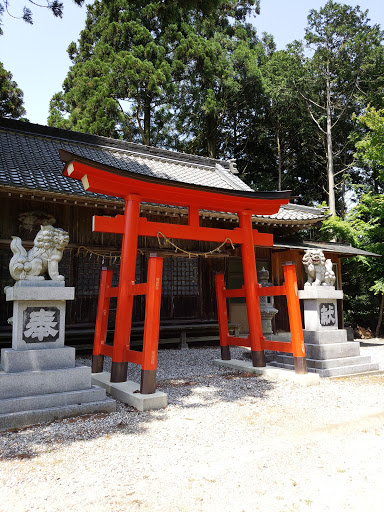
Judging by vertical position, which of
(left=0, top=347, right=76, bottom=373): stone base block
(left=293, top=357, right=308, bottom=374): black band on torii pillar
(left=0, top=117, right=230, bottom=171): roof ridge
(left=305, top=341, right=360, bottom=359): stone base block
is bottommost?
(left=293, top=357, right=308, bottom=374): black band on torii pillar

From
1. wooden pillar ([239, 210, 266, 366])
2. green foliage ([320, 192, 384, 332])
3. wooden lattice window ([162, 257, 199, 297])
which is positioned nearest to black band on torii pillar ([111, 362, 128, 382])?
wooden pillar ([239, 210, 266, 366])

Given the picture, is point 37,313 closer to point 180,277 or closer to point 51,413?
point 51,413

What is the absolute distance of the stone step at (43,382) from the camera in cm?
401

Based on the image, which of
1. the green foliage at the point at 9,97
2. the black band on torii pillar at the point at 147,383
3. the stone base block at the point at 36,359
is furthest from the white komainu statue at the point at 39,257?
the green foliage at the point at 9,97

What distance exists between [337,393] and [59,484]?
3930 millimetres

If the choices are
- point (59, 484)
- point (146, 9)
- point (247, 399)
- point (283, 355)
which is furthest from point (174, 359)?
point (146, 9)

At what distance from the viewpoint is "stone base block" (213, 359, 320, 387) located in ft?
18.5

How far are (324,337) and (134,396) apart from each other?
368 centimetres

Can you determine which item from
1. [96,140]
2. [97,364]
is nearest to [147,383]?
[97,364]

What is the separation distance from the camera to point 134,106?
63.7 ft

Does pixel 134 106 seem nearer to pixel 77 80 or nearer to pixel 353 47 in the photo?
pixel 77 80

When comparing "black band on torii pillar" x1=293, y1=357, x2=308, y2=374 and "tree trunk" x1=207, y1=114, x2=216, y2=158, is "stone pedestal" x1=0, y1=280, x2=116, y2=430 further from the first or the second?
"tree trunk" x1=207, y1=114, x2=216, y2=158

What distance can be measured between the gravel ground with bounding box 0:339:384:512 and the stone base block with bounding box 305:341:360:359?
4.52 feet

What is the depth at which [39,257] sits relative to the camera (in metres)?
4.60
